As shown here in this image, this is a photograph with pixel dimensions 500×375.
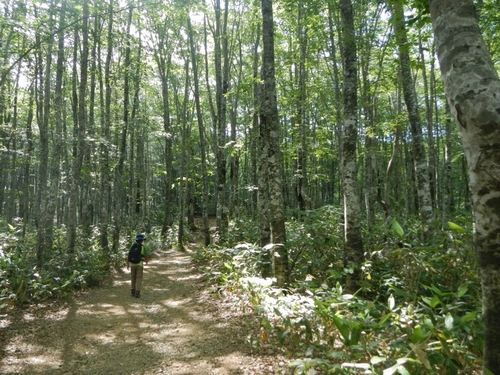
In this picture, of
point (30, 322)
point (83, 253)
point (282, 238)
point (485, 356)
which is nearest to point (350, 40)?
point (282, 238)

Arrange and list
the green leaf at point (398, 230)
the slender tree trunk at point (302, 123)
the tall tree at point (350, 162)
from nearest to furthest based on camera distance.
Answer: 1. the green leaf at point (398, 230)
2. the tall tree at point (350, 162)
3. the slender tree trunk at point (302, 123)

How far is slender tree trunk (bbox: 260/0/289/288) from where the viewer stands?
7051mm

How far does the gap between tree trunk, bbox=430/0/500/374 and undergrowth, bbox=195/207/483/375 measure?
0.80m

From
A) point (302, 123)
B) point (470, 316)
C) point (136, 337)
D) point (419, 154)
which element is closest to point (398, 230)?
point (470, 316)

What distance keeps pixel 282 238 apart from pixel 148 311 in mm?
3746

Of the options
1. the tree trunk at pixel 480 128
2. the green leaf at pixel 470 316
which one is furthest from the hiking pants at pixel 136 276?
the tree trunk at pixel 480 128

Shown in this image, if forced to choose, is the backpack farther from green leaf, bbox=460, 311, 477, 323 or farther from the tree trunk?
the tree trunk

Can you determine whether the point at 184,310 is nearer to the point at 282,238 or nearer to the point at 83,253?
the point at 282,238

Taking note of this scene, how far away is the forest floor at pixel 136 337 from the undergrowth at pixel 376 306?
17.7 inches

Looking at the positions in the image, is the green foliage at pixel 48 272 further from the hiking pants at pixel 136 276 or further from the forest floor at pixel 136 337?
the hiking pants at pixel 136 276

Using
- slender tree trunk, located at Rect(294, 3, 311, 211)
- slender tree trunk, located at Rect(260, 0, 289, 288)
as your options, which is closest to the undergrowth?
slender tree trunk, located at Rect(260, 0, 289, 288)

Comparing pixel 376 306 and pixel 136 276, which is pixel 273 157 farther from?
Result: pixel 136 276

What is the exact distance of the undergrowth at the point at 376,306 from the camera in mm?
3201

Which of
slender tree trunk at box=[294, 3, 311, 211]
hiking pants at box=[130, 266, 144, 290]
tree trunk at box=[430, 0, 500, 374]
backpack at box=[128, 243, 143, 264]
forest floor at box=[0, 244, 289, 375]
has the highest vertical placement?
slender tree trunk at box=[294, 3, 311, 211]
